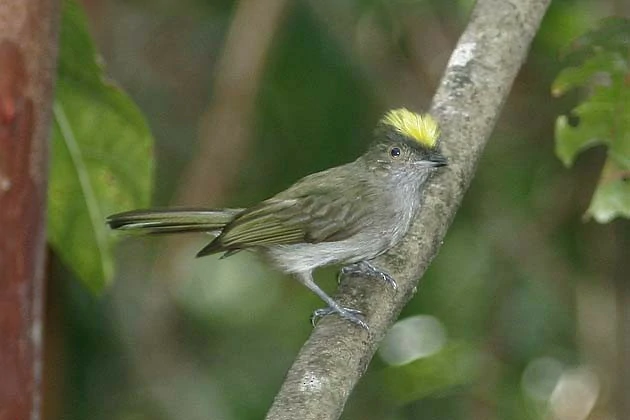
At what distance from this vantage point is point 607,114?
312 cm

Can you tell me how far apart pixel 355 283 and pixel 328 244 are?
45cm

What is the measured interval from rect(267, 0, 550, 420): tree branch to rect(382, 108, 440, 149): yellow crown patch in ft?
0.16

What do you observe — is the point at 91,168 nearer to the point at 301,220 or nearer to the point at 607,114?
the point at 301,220

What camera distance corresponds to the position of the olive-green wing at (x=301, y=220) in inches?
131

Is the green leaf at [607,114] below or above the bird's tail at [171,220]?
above

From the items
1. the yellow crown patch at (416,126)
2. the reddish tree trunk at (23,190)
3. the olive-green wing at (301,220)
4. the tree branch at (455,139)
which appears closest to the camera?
the reddish tree trunk at (23,190)

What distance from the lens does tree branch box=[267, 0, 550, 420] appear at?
2.71 meters

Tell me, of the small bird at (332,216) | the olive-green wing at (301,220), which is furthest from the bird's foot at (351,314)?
the olive-green wing at (301,220)

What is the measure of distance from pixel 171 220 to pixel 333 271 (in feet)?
7.79

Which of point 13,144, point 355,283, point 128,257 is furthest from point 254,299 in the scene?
point 13,144

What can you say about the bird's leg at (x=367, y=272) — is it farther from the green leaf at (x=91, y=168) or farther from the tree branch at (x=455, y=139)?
the green leaf at (x=91, y=168)

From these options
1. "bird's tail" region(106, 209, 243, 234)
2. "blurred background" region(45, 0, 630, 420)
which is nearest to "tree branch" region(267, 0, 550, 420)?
"bird's tail" region(106, 209, 243, 234)

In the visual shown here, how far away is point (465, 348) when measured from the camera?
4516 millimetres

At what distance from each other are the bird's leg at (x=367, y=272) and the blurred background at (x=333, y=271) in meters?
1.41
